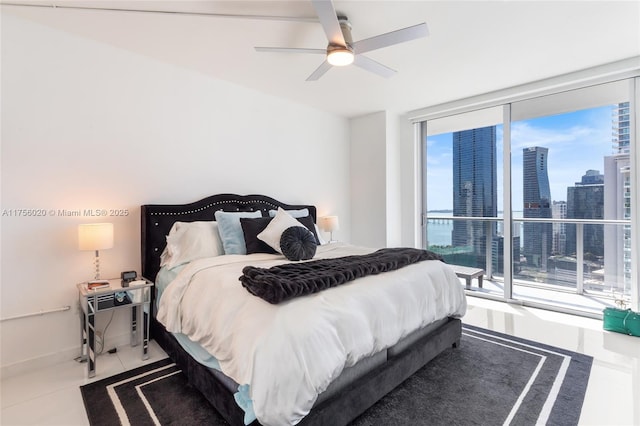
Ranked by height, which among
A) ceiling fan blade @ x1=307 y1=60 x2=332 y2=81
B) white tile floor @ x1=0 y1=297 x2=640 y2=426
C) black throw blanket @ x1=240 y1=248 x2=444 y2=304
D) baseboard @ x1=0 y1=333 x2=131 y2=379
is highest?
ceiling fan blade @ x1=307 y1=60 x2=332 y2=81

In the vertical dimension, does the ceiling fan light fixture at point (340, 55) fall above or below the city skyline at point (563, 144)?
above

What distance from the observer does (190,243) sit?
280 centimetres

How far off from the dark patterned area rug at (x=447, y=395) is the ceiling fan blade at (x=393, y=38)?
95.4 inches

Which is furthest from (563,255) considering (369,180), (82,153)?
(82,153)

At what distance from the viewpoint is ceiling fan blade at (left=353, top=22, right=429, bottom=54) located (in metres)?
2.07

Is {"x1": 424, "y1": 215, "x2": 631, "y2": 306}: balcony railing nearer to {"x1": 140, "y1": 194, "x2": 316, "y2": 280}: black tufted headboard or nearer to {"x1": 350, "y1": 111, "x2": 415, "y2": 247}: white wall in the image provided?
{"x1": 350, "y1": 111, "x2": 415, "y2": 247}: white wall

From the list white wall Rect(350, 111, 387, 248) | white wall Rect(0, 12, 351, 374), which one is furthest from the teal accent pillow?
white wall Rect(350, 111, 387, 248)

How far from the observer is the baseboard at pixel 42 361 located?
2.28 metres

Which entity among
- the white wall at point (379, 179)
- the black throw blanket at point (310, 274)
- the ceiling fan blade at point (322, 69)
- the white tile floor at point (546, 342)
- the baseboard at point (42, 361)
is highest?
the ceiling fan blade at point (322, 69)

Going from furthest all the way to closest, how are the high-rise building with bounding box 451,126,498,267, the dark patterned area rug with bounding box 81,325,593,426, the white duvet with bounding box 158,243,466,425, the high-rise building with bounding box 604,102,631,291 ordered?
the high-rise building with bounding box 451,126,498,267, the high-rise building with bounding box 604,102,631,291, the dark patterned area rug with bounding box 81,325,593,426, the white duvet with bounding box 158,243,466,425

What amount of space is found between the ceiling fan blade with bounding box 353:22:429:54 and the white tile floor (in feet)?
8.54

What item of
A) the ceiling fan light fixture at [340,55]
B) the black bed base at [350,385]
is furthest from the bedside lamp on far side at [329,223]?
the ceiling fan light fixture at [340,55]

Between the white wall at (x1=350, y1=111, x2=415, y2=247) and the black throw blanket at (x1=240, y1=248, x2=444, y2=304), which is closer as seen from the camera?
the black throw blanket at (x1=240, y1=248, x2=444, y2=304)

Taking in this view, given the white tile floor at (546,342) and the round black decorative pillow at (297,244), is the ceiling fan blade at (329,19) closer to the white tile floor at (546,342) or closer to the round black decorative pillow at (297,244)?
the round black decorative pillow at (297,244)
